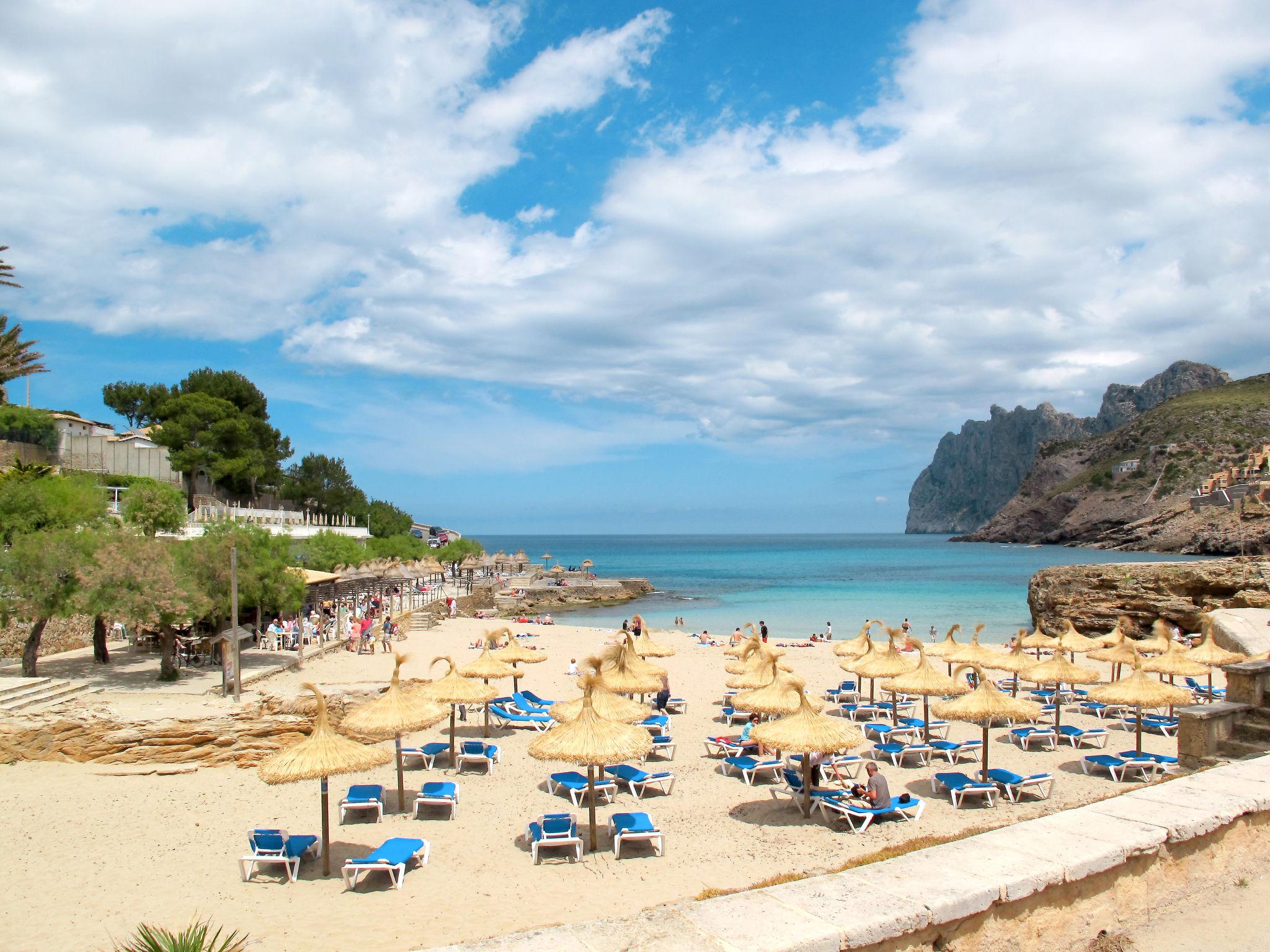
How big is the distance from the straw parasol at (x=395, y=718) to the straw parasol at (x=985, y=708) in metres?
7.83

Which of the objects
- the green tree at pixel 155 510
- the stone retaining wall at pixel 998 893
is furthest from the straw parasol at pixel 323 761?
the green tree at pixel 155 510

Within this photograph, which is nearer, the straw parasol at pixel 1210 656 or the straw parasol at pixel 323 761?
the straw parasol at pixel 323 761

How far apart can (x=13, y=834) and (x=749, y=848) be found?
10045mm

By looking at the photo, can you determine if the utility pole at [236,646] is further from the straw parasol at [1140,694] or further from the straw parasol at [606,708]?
the straw parasol at [1140,694]

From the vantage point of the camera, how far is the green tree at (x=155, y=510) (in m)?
26.7

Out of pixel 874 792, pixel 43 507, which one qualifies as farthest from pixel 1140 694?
pixel 43 507

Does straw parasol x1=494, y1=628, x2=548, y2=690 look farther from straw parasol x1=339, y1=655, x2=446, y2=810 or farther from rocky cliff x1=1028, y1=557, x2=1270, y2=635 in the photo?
rocky cliff x1=1028, y1=557, x2=1270, y2=635

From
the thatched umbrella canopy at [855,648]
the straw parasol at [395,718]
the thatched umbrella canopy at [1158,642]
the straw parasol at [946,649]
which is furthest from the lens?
the thatched umbrella canopy at [855,648]

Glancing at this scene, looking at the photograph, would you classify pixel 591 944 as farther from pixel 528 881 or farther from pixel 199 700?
pixel 199 700

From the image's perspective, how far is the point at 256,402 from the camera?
46500 millimetres

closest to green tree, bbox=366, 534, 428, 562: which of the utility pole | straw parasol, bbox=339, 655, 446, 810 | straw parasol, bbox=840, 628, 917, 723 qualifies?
the utility pole

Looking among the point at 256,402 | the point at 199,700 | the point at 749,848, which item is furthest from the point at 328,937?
the point at 256,402

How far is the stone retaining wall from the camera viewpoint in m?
2.83

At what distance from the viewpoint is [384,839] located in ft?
34.0
